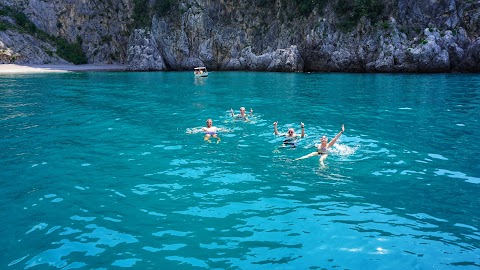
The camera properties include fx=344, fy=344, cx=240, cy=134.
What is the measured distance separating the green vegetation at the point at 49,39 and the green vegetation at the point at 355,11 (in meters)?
57.6

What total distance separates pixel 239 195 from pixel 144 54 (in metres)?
67.9

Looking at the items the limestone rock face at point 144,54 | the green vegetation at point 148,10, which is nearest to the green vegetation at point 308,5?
the green vegetation at point 148,10

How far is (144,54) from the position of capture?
237 ft

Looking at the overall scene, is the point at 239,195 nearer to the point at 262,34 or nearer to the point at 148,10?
the point at 262,34

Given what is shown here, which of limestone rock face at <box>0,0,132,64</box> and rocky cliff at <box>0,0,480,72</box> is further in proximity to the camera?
limestone rock face at <box>0,0,132,64</box>

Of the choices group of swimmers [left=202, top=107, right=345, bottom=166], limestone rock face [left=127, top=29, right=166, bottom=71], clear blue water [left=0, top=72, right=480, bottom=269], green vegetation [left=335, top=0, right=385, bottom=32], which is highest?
green vegetation [left=335, top=0, right=385, bottom=32]

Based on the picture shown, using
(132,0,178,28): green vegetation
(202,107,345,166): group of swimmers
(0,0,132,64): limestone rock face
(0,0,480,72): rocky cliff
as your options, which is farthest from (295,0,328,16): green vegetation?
(202,107,345,166): group of swimmers

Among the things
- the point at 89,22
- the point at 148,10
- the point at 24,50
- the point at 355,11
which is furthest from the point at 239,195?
the point at 89,22

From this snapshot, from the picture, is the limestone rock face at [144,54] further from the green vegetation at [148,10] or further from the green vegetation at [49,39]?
the green vegetation at [49,39]

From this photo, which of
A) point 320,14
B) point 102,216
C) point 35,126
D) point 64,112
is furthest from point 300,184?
point 320,14

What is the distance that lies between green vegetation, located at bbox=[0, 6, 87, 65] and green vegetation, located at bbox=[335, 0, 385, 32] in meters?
57.6

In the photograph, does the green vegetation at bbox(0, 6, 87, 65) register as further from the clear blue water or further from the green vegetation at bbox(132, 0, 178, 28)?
A: the clear blue water

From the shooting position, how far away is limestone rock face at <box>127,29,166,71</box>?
71.8 meters

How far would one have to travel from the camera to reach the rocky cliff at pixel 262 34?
50375mm
